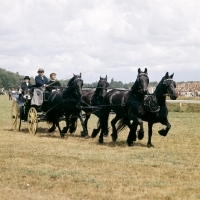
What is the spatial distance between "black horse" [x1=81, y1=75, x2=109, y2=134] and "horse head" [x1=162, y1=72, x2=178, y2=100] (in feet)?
11.4

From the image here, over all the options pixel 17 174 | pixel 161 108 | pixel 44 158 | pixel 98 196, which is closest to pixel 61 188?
pixel 98 196

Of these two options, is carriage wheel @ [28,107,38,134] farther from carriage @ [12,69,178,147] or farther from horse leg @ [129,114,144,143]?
horse leg @ [129,114,144,143]

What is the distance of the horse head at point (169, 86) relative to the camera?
13.2 meters

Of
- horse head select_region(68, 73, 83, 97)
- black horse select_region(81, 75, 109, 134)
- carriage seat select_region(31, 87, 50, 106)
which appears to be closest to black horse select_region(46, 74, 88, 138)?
horse head select_region(68, 73, 83, 97)

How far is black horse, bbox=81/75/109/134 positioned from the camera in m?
16.7

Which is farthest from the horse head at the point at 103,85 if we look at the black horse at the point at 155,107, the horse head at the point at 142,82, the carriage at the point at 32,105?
the horse head at the point at 142,82

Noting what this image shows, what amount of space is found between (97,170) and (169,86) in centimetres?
434

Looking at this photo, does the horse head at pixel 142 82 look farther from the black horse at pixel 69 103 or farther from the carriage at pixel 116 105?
the black horse at pixel 69 103

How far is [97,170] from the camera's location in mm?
10094

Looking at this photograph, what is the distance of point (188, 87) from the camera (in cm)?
→ 8344

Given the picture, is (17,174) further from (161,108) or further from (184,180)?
(161,108)

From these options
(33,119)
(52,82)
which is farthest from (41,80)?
(33,119)

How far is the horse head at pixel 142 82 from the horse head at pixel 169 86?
21.4 inches

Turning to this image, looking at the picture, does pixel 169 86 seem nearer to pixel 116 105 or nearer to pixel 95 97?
pixel 116 105
